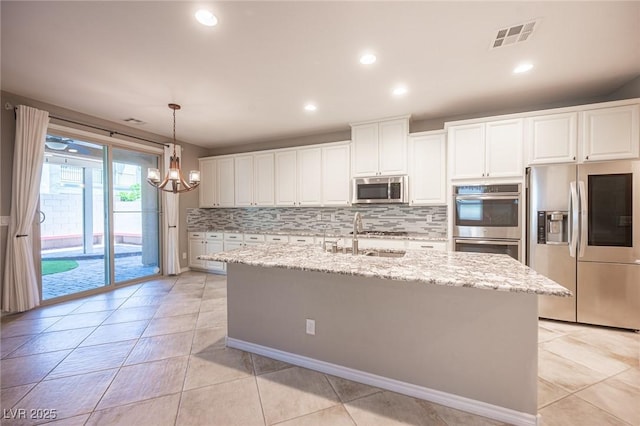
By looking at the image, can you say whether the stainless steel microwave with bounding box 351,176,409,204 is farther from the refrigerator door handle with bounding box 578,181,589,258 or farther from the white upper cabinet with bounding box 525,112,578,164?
the refrigerator door handle with bounding box 578,181,589,258

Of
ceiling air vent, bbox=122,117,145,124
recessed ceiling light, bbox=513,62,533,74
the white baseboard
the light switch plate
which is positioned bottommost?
the white baseboard

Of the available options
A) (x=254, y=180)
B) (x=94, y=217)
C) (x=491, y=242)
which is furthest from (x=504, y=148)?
(x=94, y=217)

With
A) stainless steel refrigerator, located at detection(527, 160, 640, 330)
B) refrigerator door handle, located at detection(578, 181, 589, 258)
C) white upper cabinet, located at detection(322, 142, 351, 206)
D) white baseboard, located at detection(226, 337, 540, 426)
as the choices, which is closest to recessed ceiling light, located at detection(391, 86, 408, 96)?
white upper cabinet, located at detection(322, 142, 351, 206)

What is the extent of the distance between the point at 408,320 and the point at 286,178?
351 cm

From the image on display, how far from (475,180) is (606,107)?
4.47 ft

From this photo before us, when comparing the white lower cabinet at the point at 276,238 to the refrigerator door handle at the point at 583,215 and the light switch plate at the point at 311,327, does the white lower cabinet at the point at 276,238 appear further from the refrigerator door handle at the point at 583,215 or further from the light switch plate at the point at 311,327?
the refrigerator door handle at the point at 583,215

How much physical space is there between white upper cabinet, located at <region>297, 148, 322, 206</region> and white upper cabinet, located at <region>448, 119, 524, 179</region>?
79.4 inches

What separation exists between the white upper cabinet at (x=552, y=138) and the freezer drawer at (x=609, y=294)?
1.18m

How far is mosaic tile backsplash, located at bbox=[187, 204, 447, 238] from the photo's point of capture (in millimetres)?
4152

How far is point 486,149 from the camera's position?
332 cm

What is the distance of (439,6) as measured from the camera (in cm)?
181

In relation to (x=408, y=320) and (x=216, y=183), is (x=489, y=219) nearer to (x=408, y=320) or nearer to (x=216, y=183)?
(x=408, y=320)

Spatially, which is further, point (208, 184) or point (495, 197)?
point (208, 184)

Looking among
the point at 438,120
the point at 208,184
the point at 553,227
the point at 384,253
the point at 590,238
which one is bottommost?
the point at 384,253
